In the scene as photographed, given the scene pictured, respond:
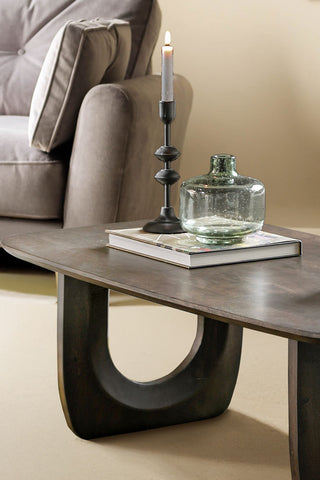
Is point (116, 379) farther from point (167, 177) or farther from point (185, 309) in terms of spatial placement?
point (185, 309)

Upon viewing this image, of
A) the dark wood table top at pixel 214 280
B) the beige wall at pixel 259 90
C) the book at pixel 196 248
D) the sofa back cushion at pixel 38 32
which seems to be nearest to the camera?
the dark wood table top at pixel 214 280

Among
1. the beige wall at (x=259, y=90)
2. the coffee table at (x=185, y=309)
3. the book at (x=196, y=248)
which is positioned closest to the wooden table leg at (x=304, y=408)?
the coffee table at (x=185, y=309)

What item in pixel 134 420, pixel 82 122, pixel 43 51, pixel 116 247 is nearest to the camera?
pixel 116 247

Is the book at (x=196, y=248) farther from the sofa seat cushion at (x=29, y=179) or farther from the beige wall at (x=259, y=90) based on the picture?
the beige wall at (x=259, y=90)

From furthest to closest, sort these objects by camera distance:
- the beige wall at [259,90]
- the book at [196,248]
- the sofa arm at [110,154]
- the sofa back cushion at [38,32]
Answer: the beige wall at [259,90]
the sofa back cushion at [38,32]
the sofa arm at [110,154]
the book at [196,248]

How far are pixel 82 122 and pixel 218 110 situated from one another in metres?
1.45

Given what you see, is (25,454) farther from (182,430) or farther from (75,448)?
(182,430)

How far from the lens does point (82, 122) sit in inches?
82.9

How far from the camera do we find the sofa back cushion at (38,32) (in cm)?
256

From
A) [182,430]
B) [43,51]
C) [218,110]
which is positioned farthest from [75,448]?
[218,110]

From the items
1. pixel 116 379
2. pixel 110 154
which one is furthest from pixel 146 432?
pixel 110 154

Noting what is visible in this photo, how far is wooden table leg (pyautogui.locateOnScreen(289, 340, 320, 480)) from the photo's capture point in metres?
0.88

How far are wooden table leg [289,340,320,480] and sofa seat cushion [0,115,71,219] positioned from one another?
1.37 metres

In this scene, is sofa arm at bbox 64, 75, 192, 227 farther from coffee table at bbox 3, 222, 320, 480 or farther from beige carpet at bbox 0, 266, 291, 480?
coffee table at bbox 3, 222, 320, 480
